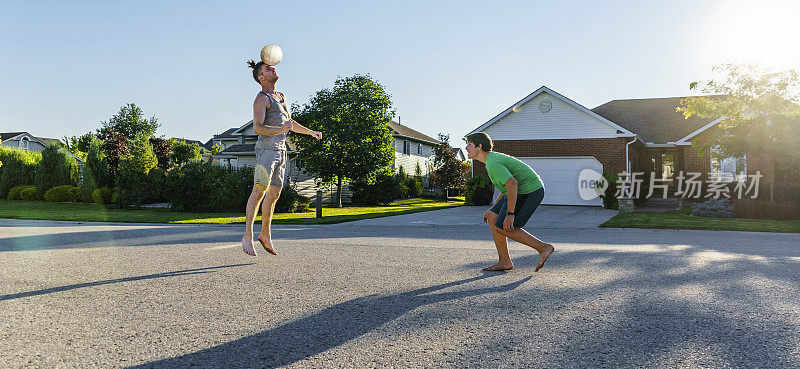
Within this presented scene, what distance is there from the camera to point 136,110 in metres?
56.4

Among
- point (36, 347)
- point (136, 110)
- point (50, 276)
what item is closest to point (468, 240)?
point (50, 276)

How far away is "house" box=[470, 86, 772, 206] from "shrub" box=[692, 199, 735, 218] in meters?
5.64

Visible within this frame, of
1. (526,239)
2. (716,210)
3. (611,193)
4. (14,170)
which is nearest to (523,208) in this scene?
(526,239)

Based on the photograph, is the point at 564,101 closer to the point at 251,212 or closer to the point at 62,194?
the point at 251,212

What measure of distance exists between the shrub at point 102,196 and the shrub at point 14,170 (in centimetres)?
761

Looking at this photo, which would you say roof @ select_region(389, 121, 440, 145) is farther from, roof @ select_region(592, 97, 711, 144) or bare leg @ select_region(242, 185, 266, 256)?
bare leg @ select_region(242, 185, 266, 256)

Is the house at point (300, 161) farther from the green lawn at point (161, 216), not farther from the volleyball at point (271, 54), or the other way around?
the volleyball at point (271, 54)

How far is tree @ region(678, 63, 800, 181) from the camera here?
600 inches

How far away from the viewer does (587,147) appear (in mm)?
21406

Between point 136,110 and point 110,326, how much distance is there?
60.5 metres

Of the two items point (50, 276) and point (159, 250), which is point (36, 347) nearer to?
point (50, 276)

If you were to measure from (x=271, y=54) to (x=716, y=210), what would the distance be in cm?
1406

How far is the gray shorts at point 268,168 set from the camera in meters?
5.85

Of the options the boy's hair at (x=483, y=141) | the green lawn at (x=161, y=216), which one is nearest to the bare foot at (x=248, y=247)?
the boy's hair at (x=483, y=141)
